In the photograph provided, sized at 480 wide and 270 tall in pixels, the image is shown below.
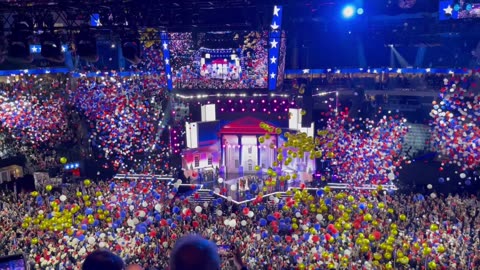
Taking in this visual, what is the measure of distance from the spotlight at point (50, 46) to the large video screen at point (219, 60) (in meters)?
5.93

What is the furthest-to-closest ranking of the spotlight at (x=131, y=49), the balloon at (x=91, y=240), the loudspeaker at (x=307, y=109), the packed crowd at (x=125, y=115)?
the loudspeaker at (x=307, y=109), the packed crowd at (x=125, y=115), the balloon at (x=91, y=240), the spotlight at (x=131, y=49)

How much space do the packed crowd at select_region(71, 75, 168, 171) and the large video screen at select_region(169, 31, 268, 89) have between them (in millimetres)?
2792

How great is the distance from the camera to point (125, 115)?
15383mm

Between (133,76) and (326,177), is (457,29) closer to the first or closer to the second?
(326,177)

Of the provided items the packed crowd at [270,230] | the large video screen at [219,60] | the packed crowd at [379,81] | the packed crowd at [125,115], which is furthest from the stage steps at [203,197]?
the packed crowd at [379,81]

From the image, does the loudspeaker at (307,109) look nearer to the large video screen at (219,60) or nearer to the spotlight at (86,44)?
the large video screen at (219,60)

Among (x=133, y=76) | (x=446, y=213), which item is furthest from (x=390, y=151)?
(x=133, y=76)

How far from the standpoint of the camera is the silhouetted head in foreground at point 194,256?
61.8 inches

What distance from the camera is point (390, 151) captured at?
13.5 meters

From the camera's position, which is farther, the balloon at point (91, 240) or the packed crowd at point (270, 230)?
the balloon at point (91, 240)

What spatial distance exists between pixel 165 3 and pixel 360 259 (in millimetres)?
6061

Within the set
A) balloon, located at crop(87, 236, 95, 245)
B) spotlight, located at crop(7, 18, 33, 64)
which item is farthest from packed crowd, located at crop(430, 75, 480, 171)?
spotlight, located at crop(7, 18, 33, 64)

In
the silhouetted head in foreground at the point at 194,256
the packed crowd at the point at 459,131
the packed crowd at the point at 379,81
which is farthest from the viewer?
the packed crowd at the point at 379,81

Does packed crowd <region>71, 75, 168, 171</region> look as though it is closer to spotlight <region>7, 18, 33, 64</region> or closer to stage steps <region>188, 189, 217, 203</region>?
stage steps <region>188, 189, 217, 203</region>
